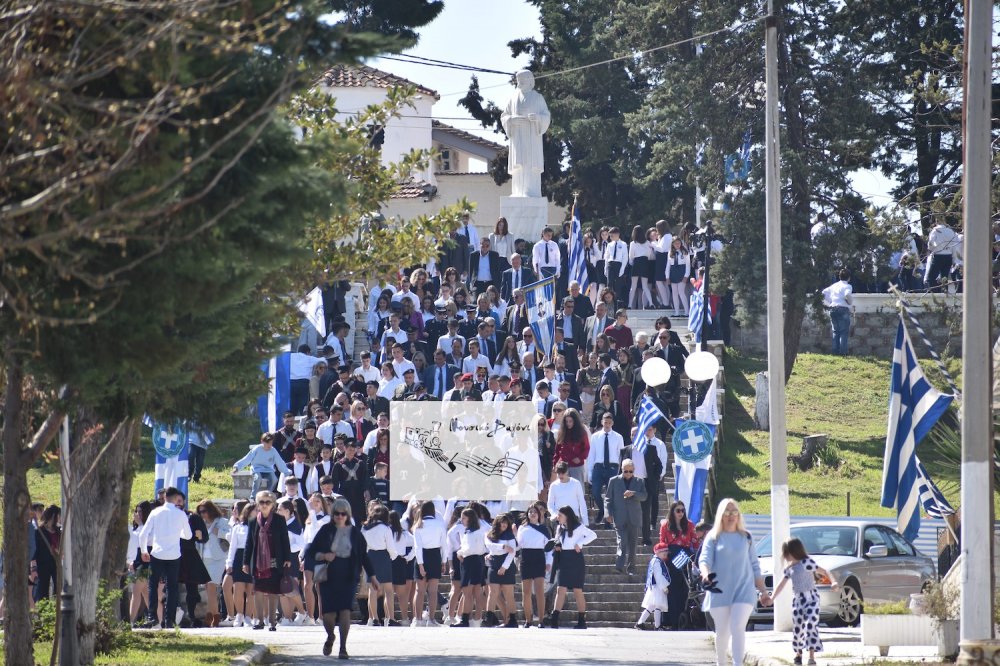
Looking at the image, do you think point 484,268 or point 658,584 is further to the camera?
point 484,268

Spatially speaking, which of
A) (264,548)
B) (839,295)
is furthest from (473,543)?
(839,295)

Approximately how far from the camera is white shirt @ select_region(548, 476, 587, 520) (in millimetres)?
22281

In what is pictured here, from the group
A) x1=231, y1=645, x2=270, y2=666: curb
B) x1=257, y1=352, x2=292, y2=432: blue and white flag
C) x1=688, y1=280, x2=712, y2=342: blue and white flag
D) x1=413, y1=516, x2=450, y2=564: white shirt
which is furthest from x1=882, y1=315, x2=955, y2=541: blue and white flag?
x1=688, y1=280, x2=712, y2=342: blue and white flag

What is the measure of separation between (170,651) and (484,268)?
58.6ft

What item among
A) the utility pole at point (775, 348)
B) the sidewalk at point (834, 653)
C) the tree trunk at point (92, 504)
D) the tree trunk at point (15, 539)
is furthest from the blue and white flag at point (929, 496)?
the tree trunk at point (15, 539)

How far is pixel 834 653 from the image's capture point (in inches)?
634

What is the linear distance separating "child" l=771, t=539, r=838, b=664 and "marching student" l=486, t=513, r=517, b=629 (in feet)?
19.5

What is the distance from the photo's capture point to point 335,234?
17.4 meters

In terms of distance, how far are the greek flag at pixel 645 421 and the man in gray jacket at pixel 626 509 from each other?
2.19 feet

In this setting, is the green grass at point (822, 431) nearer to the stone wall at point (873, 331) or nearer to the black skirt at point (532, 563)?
the stone wall at point (873, 331)

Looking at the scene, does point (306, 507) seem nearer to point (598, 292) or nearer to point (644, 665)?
point (644, 665)

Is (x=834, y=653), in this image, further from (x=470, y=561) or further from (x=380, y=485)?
(x=380, y=485)

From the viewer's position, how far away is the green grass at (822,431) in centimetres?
2900

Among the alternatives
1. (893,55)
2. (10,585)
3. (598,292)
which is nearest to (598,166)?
(893,55)
